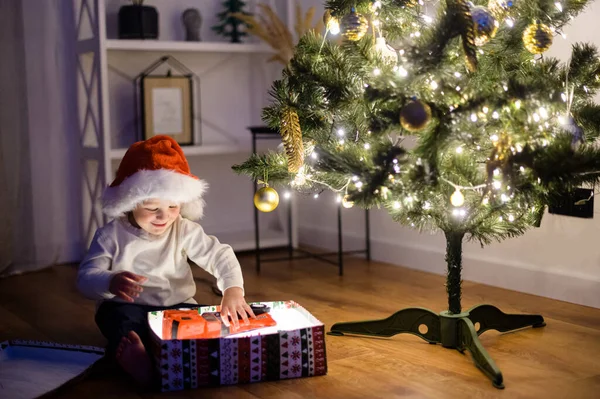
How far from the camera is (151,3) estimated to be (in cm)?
345

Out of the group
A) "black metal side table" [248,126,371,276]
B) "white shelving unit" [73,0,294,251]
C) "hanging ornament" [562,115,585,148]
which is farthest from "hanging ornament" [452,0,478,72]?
"white shelving unit" [73,0,294,251]

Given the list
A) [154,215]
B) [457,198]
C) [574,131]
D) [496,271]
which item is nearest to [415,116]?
[457,198]

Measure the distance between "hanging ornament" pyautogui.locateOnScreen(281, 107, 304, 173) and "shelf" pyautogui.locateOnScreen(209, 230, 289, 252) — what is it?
1544 mm

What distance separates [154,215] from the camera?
208 cm

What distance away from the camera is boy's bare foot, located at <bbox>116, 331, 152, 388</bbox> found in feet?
5.98

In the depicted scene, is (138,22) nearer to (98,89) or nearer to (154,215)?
(98,89)

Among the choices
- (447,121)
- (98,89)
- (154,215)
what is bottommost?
(154,215)

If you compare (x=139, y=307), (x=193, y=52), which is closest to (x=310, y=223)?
(x=193, y=52)

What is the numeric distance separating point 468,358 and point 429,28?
0.80 metres

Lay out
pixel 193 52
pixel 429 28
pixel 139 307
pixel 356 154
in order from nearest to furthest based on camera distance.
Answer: pixel 429 28, pixel 356 154, pixel 139 307, pixel 193 52

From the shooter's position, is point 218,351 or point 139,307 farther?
point 139,307

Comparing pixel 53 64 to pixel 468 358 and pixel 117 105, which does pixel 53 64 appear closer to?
pixel 117 105

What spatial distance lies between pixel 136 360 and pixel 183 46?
1725 mm

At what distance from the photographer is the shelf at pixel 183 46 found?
3.12 m
